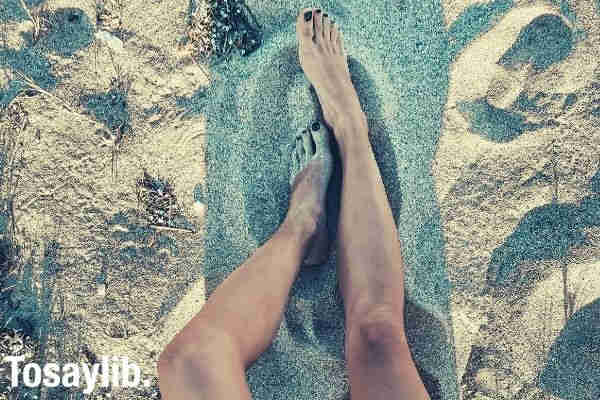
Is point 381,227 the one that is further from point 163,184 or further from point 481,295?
point 163,184

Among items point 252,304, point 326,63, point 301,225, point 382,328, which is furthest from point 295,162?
point 382,328

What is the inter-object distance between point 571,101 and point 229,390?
5.89ft

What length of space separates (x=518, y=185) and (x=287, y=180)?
1012mm

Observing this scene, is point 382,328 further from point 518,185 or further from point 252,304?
point 518,185

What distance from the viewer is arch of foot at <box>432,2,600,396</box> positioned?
82.1 inches

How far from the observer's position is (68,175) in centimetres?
224

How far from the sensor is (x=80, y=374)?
2.24 metres

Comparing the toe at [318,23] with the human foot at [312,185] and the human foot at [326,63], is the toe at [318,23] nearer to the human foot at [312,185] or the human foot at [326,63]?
the human foot at [326,63]

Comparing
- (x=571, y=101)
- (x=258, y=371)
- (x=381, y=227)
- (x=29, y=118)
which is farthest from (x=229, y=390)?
(x=571, y=101)

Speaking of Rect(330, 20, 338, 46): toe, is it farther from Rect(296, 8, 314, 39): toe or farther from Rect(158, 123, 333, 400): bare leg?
Rect(158, 123, 333, 400): bare leg

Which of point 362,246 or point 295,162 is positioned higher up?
point 295,162

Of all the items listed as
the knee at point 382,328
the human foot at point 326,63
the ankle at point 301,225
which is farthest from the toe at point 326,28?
the knee at point 382,328

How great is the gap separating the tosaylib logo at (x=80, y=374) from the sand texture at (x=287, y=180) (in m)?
0.05

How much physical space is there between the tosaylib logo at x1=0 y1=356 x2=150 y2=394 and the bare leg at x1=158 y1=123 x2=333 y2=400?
2.18ft
